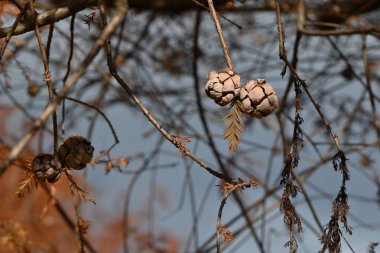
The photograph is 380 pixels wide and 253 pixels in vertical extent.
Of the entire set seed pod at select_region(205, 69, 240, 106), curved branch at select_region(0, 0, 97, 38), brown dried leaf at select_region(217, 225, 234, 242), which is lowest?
brown dried leaf at select_region(217, 225, 234, 242)

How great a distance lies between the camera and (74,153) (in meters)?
0.89

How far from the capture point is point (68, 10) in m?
0.96

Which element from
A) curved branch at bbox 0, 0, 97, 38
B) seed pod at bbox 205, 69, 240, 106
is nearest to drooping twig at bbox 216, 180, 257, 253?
seed pod at bbox 205, 69, 240, 106

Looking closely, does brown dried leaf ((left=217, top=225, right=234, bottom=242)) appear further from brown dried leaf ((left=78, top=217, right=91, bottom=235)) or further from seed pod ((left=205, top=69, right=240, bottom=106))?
brown dried leaf ((left=78, top=217, right=91, bottom=235))

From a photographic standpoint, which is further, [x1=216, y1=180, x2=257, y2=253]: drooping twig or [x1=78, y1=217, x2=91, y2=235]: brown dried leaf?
[x1=78, y1=217, x2=91, y2=235]: brown dried leaf

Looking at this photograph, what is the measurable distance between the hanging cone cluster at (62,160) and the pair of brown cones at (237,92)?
0.22 m

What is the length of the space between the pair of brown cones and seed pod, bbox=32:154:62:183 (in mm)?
253

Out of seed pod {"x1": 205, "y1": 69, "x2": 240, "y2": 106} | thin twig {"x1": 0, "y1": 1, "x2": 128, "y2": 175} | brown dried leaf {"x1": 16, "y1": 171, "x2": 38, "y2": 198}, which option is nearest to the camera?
thin twig {"x1": 0, "y1": 1, "x2": 128, "y2": 175}

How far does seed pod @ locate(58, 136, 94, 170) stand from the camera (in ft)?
2.92

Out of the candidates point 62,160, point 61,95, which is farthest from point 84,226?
point 61,95

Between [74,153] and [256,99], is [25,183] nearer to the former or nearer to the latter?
[74,153]

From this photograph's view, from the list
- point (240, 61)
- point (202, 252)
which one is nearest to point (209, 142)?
point (202, 252)

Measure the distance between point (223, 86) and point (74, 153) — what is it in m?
0.25

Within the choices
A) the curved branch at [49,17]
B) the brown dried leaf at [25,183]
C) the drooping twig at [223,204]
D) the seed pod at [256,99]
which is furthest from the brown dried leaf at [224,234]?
the curved branch at [49,17]
